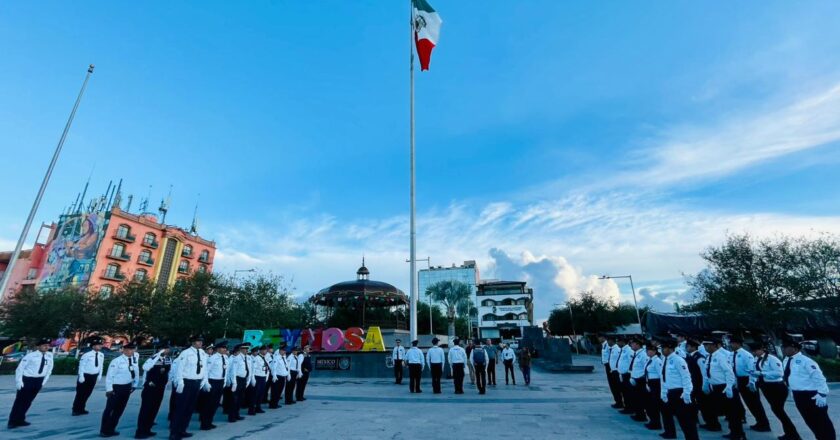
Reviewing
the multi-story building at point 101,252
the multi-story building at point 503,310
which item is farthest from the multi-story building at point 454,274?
the multi-story building at point 101,252

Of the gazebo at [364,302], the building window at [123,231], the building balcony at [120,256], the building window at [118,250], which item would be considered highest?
the building window at [123,231]

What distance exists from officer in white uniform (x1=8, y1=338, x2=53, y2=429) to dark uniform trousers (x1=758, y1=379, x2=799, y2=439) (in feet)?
52.8

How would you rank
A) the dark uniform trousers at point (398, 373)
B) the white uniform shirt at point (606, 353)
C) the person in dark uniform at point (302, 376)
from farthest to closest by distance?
the dark uniform trousers at point (398, 373), the person in dark uniform at point (302, 376), the white uniform shirt at point (606, 353)

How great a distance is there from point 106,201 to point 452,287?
210 feet

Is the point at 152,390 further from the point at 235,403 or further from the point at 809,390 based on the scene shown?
the point at 809,390

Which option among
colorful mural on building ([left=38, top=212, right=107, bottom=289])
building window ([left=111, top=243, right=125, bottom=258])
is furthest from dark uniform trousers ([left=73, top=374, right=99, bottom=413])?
building window ([left=111, top=243, right=125, bottom=258])

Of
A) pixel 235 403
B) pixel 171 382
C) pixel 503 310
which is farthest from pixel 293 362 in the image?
pixel 503 310

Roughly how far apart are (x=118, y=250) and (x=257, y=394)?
199 ft

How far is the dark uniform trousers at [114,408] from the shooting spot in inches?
306

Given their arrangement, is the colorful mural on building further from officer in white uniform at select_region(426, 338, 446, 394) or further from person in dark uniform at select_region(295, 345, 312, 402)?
officer in white uniform at select_region(426, 338, 446, 394)

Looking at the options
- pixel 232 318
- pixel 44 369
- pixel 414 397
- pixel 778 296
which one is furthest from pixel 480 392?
pixel 232 318

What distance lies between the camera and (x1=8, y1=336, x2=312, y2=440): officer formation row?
7891 millimetres

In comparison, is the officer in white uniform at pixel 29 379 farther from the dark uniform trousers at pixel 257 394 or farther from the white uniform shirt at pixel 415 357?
the white uniform shirt at pixel 415 357

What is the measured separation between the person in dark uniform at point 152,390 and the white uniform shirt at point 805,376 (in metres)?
12.4
